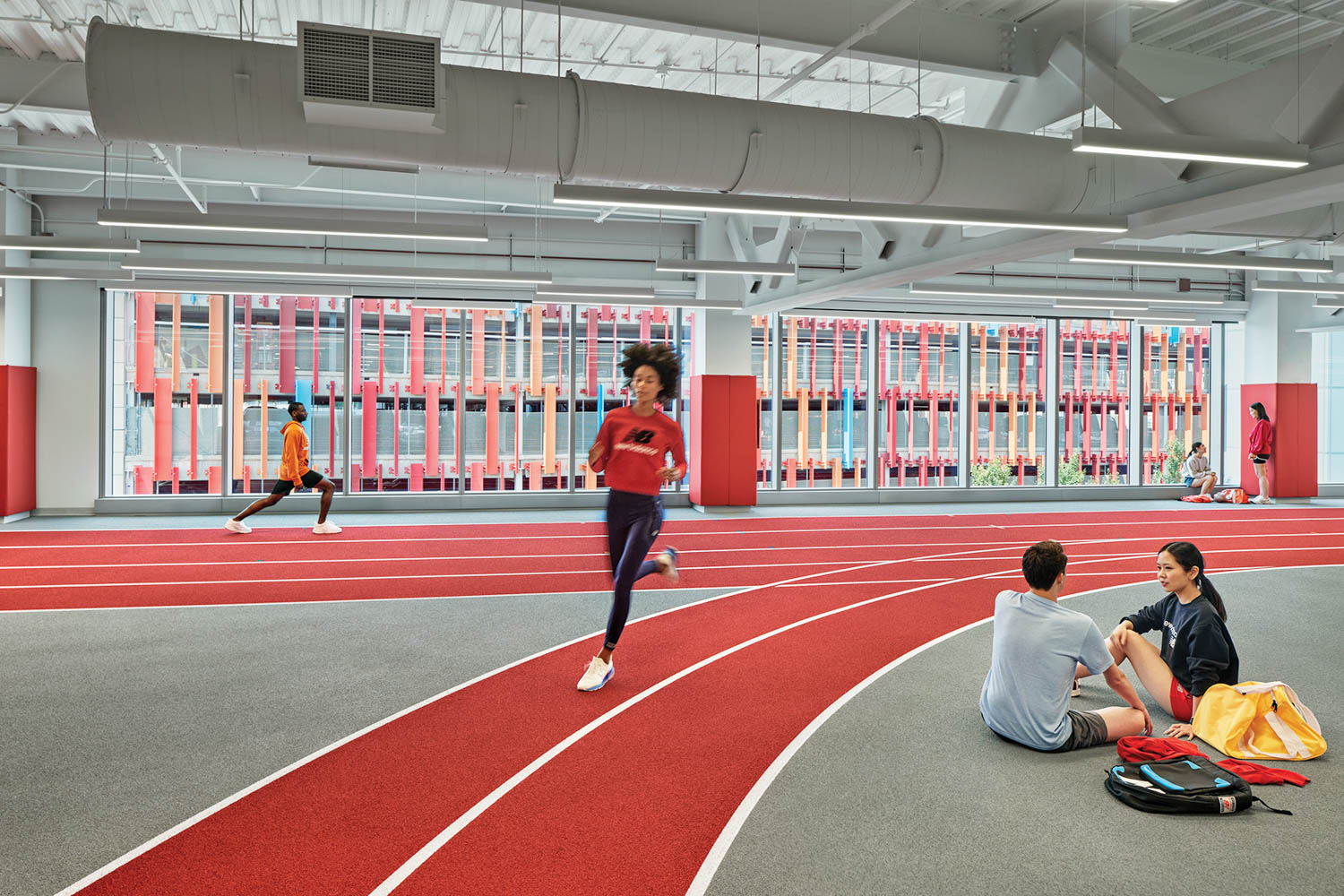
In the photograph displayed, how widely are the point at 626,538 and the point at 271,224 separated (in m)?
4.61

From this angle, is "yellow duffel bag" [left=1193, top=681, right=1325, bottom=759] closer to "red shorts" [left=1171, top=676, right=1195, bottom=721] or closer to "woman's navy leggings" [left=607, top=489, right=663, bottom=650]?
"red shorts" [left=1171, top=676, right=1195, bottom=721]

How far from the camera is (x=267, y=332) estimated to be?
45.0 feet

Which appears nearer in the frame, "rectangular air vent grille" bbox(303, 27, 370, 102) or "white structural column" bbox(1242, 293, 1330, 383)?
"rectangular air vent grille" bbox(303, 27, 370, 102)

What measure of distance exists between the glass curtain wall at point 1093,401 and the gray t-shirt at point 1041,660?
14319 millimetres

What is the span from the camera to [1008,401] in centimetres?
1683

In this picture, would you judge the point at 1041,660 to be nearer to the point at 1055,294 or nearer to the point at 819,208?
the point at 819,208

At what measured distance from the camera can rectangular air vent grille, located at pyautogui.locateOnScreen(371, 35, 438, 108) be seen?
4504mm

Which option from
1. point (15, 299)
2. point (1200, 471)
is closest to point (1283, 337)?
point (1200, 471)

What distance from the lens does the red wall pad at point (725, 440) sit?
47.0 feet

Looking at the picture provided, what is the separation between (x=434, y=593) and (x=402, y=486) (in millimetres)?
7173

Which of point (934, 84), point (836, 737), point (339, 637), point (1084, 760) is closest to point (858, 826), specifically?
point (836, 737)

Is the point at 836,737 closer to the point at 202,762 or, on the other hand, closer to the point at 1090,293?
the point at 202,762

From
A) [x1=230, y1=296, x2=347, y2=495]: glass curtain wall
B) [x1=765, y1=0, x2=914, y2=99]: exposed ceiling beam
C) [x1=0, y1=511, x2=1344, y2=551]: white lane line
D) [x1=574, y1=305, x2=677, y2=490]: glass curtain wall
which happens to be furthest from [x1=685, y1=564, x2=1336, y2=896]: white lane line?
[x1=230, y1=296, x2=347, y2=495]: glass curtain wall

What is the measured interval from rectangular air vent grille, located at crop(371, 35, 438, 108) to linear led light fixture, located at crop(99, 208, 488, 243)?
2.90 meters
